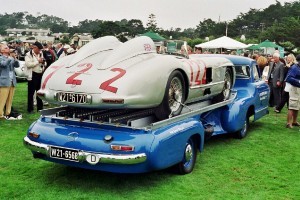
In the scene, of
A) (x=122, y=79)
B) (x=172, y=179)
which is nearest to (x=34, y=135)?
(x=122, y=79)

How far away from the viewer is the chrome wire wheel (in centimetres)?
608

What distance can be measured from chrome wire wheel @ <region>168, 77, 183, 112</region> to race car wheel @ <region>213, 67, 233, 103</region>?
196 cm

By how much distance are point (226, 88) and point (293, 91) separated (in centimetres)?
241

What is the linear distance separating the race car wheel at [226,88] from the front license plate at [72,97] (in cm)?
354

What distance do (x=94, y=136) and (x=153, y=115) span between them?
47.9 inches

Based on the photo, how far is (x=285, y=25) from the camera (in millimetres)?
63875

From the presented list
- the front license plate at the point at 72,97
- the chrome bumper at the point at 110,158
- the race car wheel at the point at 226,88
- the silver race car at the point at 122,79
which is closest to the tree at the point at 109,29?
the race car wheel at the point at 226,88

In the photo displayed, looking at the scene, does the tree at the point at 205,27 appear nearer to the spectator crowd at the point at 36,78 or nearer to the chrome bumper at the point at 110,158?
the spectator crowd at the point at 36,78

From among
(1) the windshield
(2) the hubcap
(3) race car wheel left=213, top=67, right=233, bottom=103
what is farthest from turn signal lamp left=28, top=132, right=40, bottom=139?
(3) race car wheel left=213, top=67, right=233, bottom=103

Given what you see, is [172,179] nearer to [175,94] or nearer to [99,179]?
[99,179]

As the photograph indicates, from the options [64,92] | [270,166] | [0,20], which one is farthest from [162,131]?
[0,20]

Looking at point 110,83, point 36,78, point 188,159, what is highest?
point 110,83

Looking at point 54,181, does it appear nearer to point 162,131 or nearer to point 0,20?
point 162,131

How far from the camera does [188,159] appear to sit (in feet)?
20.0
